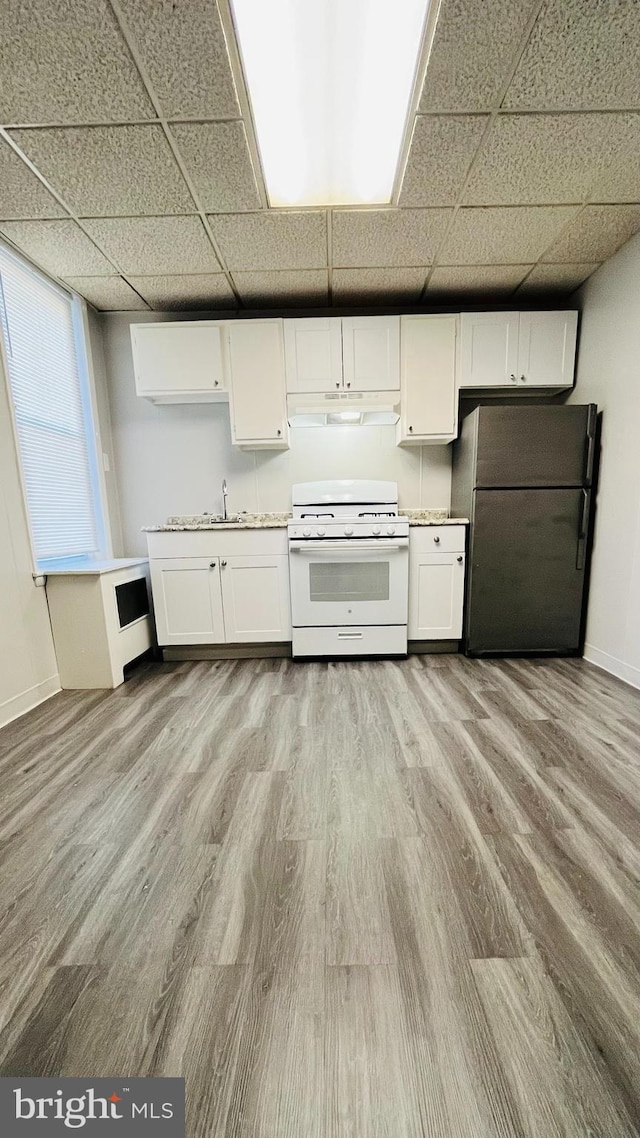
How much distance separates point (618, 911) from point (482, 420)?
7.54 ft

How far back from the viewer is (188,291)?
2.59 metres

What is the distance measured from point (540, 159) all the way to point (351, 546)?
1.90 m

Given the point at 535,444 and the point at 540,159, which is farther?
the point at 535,444

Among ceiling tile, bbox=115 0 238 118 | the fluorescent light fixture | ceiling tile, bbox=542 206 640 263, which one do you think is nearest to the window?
ceiling tile, bbox=115 0 238 118

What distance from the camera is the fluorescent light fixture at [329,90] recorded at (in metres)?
1.21

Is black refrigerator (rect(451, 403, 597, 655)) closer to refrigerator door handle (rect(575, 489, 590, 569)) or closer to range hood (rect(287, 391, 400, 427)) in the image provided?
refrigerator door handle (rect(575, 489, 590, 569))

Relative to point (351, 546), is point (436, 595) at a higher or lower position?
lower

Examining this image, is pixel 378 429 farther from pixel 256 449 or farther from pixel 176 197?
pixel 176 197

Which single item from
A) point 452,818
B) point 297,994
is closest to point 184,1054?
point 297,994

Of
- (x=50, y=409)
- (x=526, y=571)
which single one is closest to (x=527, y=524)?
(x=526, y=571)

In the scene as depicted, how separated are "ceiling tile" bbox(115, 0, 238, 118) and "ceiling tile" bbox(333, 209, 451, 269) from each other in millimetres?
697

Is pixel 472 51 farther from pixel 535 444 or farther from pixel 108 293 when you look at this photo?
pixel 108 293

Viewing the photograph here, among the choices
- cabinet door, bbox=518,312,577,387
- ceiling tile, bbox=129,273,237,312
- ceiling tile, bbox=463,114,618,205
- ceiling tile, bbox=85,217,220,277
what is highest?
ceiling tile, bbox=129,273,237,312

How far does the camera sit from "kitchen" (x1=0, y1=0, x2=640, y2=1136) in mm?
732
